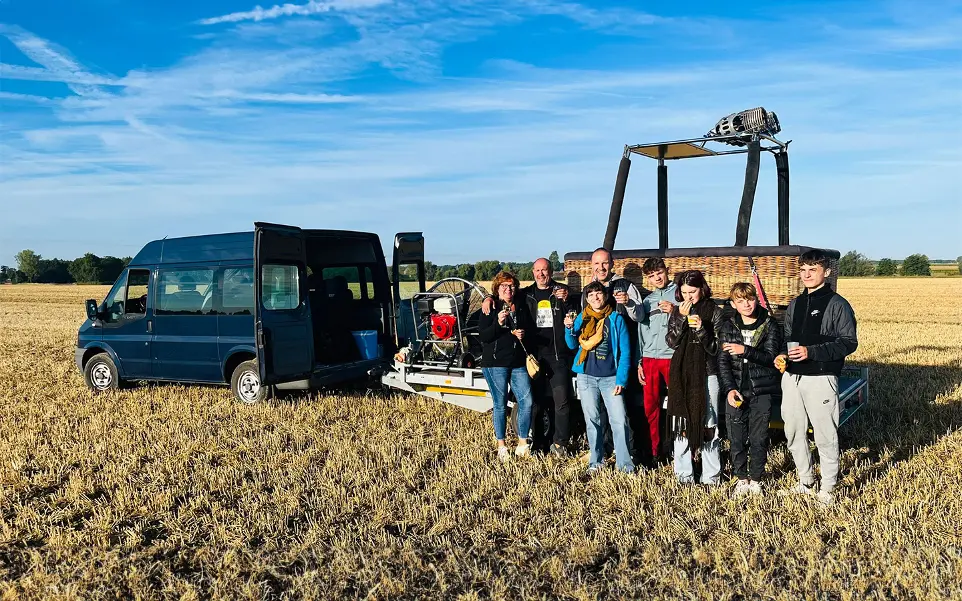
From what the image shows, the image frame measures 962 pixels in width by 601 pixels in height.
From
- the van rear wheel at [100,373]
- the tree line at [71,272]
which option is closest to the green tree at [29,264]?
the tree line at [71,272]

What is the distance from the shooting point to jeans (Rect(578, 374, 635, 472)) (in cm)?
586

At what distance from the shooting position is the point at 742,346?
5.10 meters

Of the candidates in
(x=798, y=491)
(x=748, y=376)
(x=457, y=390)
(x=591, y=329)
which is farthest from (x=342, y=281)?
(x=798, y=491)

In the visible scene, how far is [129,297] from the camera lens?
996 centimetres

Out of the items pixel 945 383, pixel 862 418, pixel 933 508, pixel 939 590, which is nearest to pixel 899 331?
pixel 945 383

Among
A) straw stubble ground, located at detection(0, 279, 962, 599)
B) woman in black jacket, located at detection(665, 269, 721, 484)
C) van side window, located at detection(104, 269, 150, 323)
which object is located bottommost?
straw stubble ground, located at detection(0, 279, 962, 599)

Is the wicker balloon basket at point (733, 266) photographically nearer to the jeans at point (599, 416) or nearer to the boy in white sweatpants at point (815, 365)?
the boy in white sweatpants at point (815, 365)

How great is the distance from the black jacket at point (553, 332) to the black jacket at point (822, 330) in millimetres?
1774

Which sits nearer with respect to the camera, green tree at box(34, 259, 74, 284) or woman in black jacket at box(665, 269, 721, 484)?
woman in black jacket at box(665, 269, 721, 484)

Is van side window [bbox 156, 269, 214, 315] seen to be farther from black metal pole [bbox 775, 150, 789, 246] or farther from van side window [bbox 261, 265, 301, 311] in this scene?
black metal pole [bbox 775, 150, 789, 246]

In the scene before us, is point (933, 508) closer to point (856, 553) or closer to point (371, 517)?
point (856, 553)

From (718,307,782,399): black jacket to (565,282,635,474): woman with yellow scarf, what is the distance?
77 centimetres

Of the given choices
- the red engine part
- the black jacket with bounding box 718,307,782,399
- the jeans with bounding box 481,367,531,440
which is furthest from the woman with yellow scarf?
the red engine part

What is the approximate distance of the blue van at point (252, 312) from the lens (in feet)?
27.8
